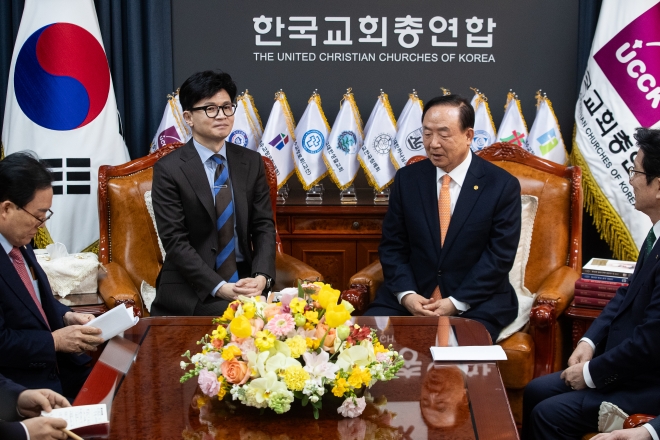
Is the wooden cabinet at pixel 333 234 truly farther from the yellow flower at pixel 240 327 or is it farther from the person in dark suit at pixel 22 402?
the yellow flower at pixel 240 327

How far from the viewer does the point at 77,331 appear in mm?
2721

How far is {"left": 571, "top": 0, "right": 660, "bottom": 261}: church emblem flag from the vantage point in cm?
427

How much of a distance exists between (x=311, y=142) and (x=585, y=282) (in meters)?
1.81

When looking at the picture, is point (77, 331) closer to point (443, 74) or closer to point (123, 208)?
point (123, 208)

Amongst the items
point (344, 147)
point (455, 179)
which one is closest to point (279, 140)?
point (344, 147)

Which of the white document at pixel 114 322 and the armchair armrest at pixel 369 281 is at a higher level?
the white document at pixel 114 322

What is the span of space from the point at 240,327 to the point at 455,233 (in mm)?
1682

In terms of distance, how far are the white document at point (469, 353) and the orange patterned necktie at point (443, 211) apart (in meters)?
0.94

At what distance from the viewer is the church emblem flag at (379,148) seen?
448 centimetres

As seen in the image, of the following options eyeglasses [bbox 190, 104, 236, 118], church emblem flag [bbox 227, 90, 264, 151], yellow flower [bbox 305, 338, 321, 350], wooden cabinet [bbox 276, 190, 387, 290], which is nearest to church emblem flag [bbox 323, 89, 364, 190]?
wooden cabinet [bbox 276, 190, 387, 290]

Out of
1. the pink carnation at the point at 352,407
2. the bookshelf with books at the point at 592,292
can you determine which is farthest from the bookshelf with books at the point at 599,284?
the pink carnation at the point at 352,407

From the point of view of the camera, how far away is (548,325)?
3256 millimetres

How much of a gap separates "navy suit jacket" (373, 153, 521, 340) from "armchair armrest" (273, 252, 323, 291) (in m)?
0.37

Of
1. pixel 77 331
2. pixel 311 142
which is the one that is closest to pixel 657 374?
pixel 77 331
